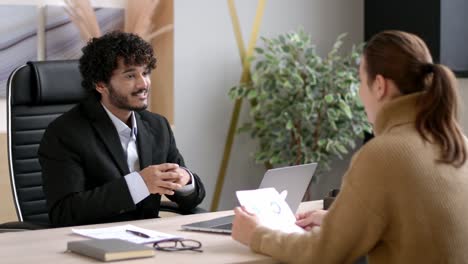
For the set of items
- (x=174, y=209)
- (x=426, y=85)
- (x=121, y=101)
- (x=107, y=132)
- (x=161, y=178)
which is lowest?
(x=174, y=209)

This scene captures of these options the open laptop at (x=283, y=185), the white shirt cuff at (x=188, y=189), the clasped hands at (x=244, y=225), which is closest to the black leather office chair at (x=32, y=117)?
the white shirt cuff at (x=188, y=189)

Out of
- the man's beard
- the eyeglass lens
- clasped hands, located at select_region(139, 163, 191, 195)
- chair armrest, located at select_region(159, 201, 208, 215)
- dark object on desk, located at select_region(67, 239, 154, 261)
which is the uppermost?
the man's beard

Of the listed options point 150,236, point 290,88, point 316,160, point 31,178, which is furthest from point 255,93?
point 150,236

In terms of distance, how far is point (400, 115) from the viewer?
7.27ft

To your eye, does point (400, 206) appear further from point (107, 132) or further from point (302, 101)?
point (302, 101)

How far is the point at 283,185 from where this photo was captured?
2.75 metres

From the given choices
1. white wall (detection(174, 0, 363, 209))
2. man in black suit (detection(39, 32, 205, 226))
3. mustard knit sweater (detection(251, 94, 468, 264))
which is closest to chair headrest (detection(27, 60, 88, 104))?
man in black suit (detection(39, 32, 205, 226))

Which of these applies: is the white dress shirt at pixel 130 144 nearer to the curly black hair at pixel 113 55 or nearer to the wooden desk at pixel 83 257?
the curly black hair at pixel 113 55

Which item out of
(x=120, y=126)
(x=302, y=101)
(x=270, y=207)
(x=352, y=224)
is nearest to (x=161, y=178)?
(x=120, y=126)

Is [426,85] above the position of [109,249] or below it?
above

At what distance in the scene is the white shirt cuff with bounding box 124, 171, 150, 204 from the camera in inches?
119

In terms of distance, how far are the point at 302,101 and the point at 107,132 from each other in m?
1.90

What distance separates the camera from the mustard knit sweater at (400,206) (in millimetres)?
2123

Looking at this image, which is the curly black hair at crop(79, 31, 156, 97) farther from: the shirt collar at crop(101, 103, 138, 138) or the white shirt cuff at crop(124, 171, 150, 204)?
the white shirt cuff at crop(124, 171, 150, 204)
